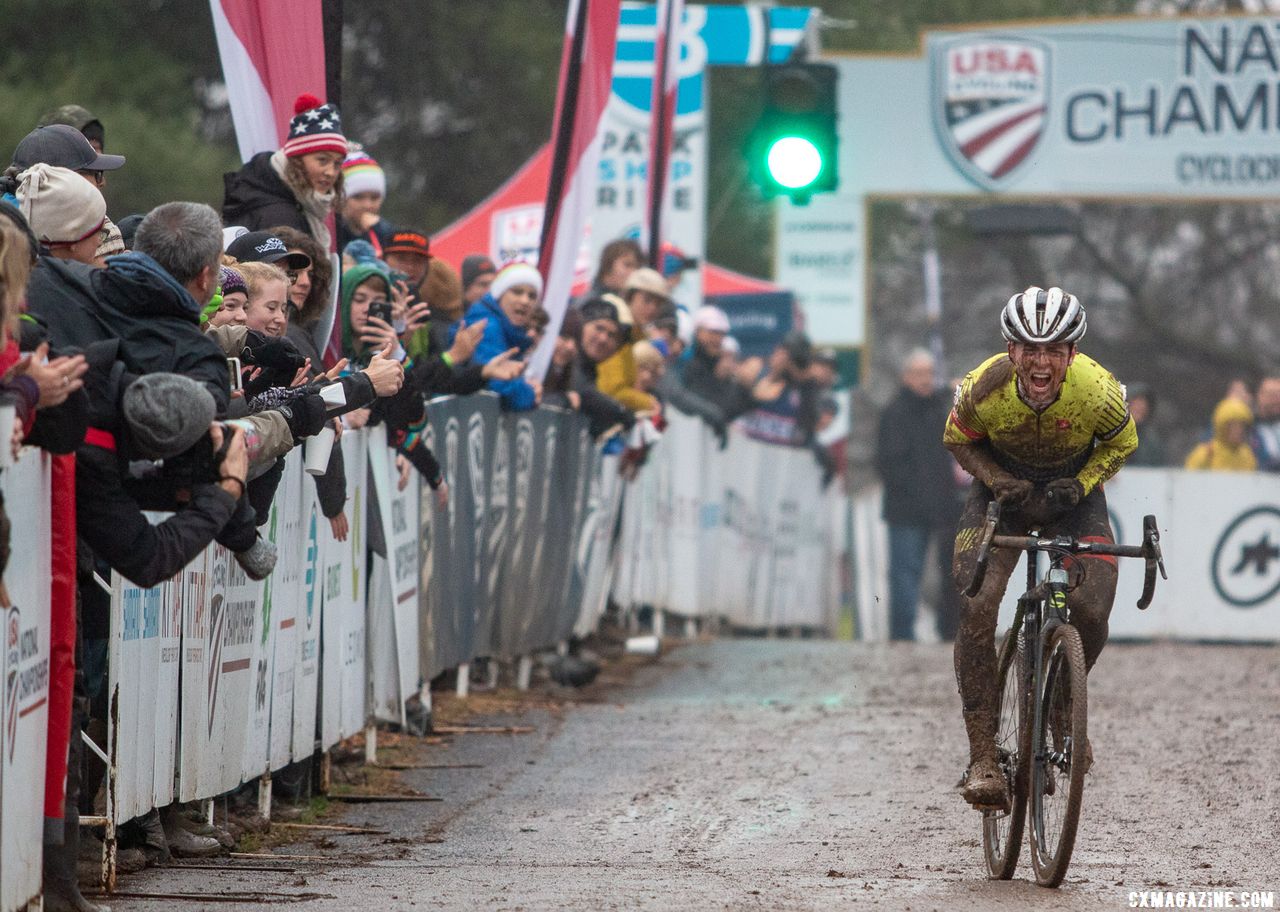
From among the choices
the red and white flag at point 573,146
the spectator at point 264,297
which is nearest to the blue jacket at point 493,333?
the red and white flag at point 573,146

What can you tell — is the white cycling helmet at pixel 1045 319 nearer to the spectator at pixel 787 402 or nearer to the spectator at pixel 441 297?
the spectator at pixel 441 297

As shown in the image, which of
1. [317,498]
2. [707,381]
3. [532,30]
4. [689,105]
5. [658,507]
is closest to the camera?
[317,498]

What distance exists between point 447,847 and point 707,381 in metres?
12.3

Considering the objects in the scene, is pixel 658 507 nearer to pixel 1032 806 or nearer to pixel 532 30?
pixel 1032 806

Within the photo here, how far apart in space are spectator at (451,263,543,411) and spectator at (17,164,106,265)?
5466mm

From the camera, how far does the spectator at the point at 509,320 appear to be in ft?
41.4

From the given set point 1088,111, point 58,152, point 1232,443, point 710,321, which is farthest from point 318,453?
point 1088,111

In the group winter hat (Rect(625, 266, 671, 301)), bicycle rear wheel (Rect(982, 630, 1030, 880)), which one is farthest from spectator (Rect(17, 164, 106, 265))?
winter hat (Rect(625, 266, 671, 301))

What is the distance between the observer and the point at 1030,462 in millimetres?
8445

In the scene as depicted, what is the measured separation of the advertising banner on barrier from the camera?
5.91 meters

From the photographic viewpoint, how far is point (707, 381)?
806 inches

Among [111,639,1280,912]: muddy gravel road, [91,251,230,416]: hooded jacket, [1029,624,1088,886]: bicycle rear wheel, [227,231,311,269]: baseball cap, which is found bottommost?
[111,639,1280,912]: muddy gravel road

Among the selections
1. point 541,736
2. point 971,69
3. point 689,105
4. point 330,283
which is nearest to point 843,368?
point 971,69

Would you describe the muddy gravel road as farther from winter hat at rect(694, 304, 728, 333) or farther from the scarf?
winter hat at rect(694, 304, 728, 333)
